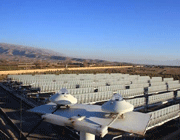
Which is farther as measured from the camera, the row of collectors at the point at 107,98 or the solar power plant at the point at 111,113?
the row of collectors at the point at 107,98

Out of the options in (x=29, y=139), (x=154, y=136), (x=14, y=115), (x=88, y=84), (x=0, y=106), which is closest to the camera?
(x=29, y=139)

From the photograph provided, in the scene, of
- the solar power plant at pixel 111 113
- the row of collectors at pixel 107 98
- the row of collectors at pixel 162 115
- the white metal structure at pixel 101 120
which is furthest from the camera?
the row of collectors at pixel 107 98

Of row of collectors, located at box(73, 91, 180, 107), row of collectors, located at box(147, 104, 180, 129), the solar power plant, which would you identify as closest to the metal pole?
the solar power plant

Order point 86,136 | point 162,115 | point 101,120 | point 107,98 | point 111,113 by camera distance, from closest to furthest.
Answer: point 86,136 → point 101,120 → point 111,113 → point 162,115 → point 107,98

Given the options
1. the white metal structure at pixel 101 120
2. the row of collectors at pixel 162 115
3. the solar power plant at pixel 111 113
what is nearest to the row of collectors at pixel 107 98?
the solar power plant at pixel 111 113

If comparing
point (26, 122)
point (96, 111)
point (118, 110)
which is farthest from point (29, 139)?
point (118, 110)

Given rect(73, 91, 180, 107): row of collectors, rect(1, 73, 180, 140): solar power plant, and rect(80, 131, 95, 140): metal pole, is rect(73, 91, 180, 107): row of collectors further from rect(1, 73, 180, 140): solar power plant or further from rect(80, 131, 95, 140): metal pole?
rect(80, 131, 95, 140): metal pole

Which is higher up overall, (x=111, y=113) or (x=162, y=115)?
(x=111, y=113)

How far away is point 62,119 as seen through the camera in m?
2.58

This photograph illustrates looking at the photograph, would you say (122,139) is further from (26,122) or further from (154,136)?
(26,122)

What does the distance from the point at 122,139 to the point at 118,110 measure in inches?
186

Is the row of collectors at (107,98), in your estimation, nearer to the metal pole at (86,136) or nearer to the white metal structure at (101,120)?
the white metal structure at (101,120)

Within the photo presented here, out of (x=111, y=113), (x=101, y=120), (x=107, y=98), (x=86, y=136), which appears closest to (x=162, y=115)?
(x=107, y=98)

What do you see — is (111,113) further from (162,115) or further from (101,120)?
(162,115)
